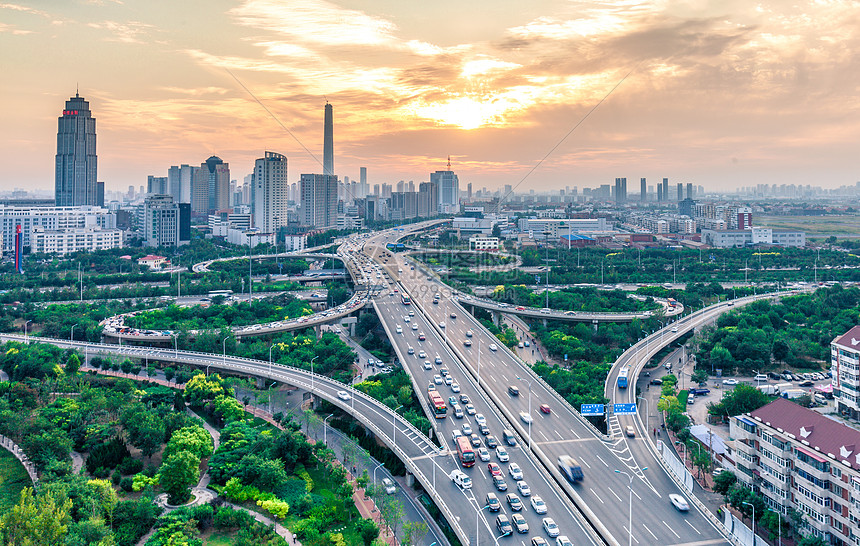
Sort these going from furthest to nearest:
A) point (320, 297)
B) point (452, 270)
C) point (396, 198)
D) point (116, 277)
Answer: point (396, 198) → point (452, 270) → point (116, 277) → point (320, 297)

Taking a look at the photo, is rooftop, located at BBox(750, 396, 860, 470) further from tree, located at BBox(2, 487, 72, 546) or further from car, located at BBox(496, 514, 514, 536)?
tree, located at BBox(2, 487, 72, 546)

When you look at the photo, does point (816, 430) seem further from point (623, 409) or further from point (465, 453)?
point (465, 453)

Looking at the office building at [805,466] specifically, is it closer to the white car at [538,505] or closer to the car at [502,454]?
the white car at [538,505]

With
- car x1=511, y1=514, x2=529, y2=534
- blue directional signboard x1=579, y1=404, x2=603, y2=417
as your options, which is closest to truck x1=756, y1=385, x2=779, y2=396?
blue directional signboard x1=579, y1=404, x2=603, y2=417

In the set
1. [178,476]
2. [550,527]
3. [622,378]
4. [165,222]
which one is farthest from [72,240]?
[550,527]

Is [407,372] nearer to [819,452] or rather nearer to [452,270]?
[819,452]

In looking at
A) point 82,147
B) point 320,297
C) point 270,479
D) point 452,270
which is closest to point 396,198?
point 82,147
